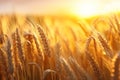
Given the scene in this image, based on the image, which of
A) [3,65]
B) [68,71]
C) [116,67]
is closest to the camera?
[116,67]

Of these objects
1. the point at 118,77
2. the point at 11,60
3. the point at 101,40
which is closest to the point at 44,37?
the point at 11,60

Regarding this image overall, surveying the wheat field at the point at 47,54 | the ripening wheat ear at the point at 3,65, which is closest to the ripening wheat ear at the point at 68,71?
the wheat field at the point at 47,54

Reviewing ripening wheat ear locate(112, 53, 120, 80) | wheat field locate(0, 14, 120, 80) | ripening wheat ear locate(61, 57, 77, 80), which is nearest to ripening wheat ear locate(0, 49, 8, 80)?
wheat field locate(0, 14, 120, 80)

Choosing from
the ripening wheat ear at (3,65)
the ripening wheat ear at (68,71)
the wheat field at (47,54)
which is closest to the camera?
the ripening wheat ear at (68,71)

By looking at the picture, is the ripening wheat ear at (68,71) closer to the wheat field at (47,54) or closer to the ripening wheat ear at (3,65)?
the wheat field at (47,54)

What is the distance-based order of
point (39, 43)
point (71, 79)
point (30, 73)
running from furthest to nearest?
1. point (30, 73)
2. point (39, 43)
3. point (71, 79)

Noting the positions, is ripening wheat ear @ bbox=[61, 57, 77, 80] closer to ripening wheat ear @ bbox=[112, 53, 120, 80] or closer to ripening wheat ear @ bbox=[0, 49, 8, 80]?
ripening wheat ear @ bbox=[112, 53, 120, 80]

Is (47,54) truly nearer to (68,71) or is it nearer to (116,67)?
(68,71)

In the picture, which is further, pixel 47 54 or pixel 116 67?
pixel 47 54

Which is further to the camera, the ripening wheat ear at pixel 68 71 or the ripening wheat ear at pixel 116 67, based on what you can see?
the ripening wheat ear at pixel 68 71

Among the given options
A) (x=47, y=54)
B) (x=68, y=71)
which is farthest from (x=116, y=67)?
(x=47, y=54)

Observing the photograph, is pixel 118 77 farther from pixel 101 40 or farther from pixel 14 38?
pixel 14 38
